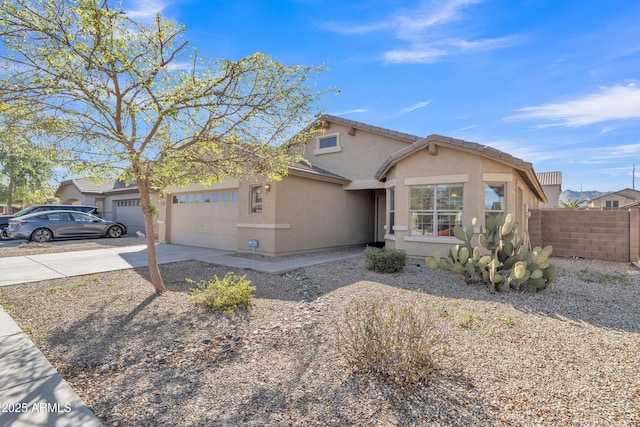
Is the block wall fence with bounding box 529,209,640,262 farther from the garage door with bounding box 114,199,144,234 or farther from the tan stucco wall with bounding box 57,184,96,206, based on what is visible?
the tan stucco wall with bounding box 57,184,96,206

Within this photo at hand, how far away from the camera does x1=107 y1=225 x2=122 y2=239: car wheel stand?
57.2 ft

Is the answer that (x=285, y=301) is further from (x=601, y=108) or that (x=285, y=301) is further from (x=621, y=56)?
(x=601, y=108)

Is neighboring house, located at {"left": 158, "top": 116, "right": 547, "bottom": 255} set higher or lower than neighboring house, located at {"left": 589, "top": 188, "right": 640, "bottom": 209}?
lower

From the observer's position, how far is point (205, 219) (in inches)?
551

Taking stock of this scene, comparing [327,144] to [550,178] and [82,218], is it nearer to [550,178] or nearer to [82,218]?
[82,218]

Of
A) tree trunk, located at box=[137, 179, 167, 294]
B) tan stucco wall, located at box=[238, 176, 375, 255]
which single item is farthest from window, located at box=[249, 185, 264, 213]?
tree trunk, located at box=[137, 179, 167, 294]

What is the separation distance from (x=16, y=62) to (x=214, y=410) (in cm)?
561

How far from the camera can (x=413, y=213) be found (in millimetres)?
10250

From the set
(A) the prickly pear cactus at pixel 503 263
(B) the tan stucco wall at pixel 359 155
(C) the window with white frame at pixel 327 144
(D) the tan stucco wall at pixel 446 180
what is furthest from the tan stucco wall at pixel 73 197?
(A) the prickly pear cactus at pixel 503 263

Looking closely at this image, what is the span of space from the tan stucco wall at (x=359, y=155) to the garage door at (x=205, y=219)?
4.73 meters

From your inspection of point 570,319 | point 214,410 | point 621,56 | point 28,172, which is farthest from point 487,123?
point 28,172

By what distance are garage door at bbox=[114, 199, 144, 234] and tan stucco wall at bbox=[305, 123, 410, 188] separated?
12560 millimetres

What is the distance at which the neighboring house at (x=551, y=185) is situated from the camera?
28220 mm

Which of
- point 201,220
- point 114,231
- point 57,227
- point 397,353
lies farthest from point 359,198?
point 57,227
